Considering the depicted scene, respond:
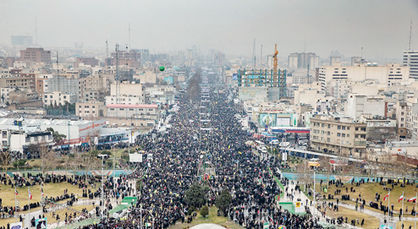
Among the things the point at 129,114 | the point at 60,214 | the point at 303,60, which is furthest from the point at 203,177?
the point at 303,60

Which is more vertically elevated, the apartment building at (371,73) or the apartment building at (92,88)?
the apartment building at (371,73)

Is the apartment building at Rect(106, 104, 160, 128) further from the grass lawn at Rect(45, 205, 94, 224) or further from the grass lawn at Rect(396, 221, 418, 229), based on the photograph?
the grass lawn at Rect(396, 221, 418, 229)

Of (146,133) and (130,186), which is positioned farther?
(146,133)

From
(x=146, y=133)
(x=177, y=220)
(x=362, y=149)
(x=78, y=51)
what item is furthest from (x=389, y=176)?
(x=78, y=51)

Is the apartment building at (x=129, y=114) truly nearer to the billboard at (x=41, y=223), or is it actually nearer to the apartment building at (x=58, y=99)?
the apartment building at (x=58, y=99)

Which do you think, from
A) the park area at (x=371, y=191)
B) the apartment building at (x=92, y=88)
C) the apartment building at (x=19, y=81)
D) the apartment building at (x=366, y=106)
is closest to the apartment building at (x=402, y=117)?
the apartment building at (x=366, y=106)

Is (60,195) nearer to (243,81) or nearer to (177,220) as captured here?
(177,220)
